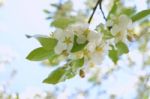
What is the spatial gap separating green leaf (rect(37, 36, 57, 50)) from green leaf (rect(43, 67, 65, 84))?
0.09 m

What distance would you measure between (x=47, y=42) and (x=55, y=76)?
11 cm

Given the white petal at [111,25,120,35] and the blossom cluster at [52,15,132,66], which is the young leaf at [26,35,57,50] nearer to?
the blossom cluster at [52,15,132,66]

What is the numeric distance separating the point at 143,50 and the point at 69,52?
10.4 ft

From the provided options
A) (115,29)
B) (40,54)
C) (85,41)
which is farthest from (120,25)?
(40,54)

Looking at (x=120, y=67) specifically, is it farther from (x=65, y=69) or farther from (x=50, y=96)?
(x=65, y=69)

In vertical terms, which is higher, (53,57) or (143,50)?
(143,50)

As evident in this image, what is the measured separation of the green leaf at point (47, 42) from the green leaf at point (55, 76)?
0.09 meters

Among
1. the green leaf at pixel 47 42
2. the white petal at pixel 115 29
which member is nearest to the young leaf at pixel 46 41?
the green leaf at pixel 47 42

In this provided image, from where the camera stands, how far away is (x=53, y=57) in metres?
1.13

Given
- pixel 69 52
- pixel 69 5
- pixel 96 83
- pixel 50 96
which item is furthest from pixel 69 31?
pixel 96 83

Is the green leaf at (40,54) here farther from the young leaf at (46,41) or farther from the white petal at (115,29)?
the white petal at (115,29)

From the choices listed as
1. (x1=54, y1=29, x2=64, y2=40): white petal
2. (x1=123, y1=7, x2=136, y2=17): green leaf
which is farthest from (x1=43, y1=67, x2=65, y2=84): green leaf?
(x1=123, y1=7, x2=136, y2=17): green leaf

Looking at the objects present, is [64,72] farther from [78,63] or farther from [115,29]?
[115,29]

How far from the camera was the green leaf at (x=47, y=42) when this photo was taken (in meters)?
1.08
